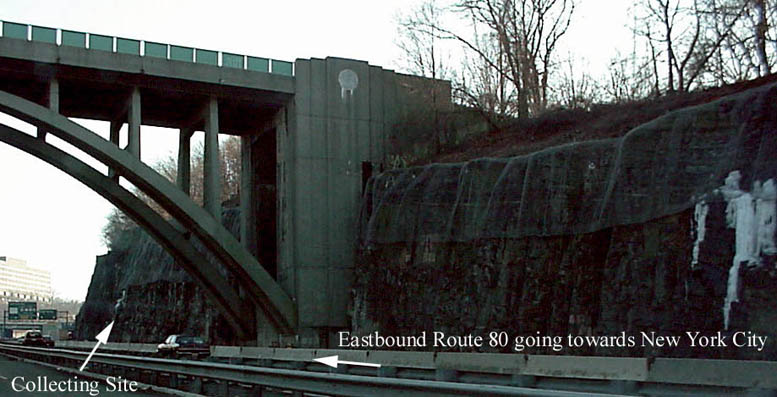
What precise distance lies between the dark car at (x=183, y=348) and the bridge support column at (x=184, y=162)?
596 cm

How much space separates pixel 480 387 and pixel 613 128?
27902 millimetres

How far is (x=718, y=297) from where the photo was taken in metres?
22.1

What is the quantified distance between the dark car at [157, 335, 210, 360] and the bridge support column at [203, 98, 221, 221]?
5142 mm

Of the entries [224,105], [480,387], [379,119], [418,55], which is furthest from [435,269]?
[480,387]

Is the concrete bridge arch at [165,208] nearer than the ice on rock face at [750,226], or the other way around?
the ice on rock face at [750,226]

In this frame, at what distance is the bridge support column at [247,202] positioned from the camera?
42281 millimetres

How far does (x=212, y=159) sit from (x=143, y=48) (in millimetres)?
4985

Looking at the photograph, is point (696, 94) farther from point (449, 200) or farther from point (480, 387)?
point (480, 387)

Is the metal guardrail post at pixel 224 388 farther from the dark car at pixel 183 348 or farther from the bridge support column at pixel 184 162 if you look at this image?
the bridge support column at pixel 184 162

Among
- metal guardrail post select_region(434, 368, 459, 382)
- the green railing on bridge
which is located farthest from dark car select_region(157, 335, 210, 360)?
metal guardrail post select_region(434, 368, 459, 382)

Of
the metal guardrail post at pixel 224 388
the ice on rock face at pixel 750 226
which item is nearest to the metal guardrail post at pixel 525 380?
the metal guardrail post at pixel 224 388

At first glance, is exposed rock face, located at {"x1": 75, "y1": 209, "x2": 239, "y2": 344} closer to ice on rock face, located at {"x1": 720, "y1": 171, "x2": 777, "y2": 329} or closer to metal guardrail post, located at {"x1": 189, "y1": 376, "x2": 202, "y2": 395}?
ice on rock face, located at {"x1": 720, "y1": 171, "x2": 777, "y2": 329}

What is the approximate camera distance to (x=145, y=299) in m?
68.5

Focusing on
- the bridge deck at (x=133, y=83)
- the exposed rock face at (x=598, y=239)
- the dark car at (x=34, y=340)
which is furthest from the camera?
the dark car at (x=34, y=340)
